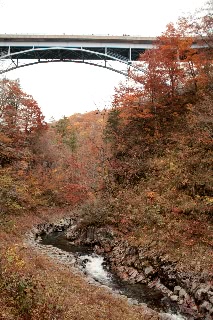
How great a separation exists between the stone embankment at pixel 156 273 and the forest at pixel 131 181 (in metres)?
0.37

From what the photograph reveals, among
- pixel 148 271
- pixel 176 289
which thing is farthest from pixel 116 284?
pixel 176 289

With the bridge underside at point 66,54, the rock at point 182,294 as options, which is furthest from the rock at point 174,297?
the bridge underside at point 66,54

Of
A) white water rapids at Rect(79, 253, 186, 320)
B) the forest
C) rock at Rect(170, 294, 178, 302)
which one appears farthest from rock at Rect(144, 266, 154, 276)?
rock at Rect(170, 294, 178, 302)

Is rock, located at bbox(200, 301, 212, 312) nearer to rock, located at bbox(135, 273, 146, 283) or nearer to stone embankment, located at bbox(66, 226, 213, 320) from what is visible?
stone embankment, located at bbox(66, 226, 213, 320)

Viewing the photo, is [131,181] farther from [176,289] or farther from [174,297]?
[174,297]

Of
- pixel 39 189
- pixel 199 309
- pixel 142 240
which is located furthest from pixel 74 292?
pixel 39 189

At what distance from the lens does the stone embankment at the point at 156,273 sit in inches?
420

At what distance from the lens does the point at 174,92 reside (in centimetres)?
2466

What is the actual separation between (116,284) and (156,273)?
5.63 ft

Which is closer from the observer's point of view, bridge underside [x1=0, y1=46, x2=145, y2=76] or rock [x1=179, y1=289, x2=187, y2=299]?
rock [x1=179, y1=289, x2=187, y2=299]

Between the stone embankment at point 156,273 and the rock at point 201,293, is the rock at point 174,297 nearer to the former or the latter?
the stone embankment at point 156,273

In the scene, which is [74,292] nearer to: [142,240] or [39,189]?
[142,240]

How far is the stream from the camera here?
36.0 ft

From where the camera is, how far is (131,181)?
2131cm
